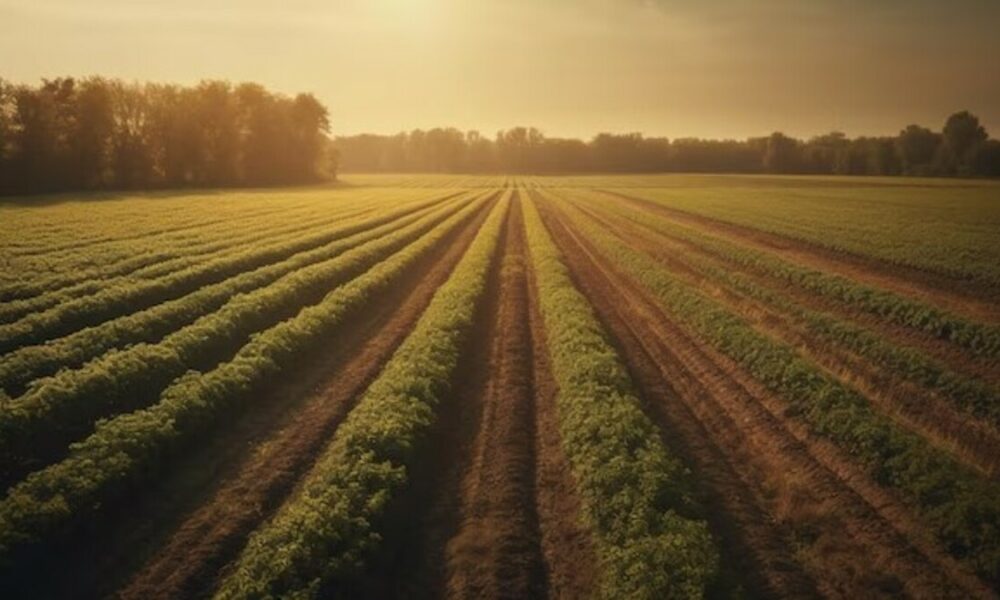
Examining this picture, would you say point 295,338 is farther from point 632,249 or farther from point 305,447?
point 632,249

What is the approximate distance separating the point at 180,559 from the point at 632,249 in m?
33.9

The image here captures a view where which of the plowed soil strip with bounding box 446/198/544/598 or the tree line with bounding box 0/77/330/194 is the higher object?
the tree line with bounding box 0/77/330/194

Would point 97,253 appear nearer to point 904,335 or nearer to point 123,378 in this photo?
point 123,378

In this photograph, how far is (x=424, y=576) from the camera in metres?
9.69

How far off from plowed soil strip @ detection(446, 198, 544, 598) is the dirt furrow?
→ 9305 mm

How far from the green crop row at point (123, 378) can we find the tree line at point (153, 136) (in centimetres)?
7124

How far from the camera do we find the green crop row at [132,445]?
962 cm

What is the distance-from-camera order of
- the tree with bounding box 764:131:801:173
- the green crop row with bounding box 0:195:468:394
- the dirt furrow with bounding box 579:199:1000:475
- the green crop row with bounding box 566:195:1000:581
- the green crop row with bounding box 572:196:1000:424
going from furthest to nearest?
the tree with bounding box 764:131:801:173
the green crop row with bounding box 572:196:1000:424
the green crop row with bounding box 0:195:468:394
the dirt furrow with bounding box 579:199:1000:475
the green crop row with bounding box 566:195:1000:581

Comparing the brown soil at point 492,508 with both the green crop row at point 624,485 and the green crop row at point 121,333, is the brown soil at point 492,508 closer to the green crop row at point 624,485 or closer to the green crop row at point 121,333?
the green crop row at point 624,485

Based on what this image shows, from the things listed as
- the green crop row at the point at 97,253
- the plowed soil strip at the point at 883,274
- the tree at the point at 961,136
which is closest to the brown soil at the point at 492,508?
the green crop row at the point at 97,253

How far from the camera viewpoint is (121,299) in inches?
878

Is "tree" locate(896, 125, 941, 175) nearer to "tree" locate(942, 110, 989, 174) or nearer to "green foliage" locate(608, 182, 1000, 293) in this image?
"tree" locate(942, 110, 989, 174)

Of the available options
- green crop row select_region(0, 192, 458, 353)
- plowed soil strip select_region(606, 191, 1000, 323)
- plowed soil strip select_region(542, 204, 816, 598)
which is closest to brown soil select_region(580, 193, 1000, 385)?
plowed soil strip select_region(606, 191, 1000, 323)

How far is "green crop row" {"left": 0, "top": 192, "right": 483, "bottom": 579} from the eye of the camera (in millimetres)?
9617
